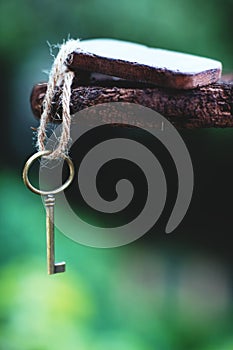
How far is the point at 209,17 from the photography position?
3.49 feet

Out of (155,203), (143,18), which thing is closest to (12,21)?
(143,18)

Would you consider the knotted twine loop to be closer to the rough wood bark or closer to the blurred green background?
the rough wood bark

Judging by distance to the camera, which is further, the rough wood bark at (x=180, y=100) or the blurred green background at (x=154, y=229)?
the blurred green background at (x=154, y=229)

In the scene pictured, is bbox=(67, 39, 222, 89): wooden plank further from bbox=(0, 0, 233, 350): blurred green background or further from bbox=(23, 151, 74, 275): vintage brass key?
bbox=(0, 0, 233, 350): blurred green background

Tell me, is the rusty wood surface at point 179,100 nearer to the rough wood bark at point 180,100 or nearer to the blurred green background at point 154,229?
the rough wood bark at point 180,100

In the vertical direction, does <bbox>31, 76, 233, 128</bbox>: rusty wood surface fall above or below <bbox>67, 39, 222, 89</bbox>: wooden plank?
below

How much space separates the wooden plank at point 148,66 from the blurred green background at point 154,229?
558 mm

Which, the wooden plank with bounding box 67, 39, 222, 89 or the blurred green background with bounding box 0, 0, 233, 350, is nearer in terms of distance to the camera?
the wooden plank with bounding box 67, 39, 222, 89

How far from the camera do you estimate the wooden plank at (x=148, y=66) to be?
412mm

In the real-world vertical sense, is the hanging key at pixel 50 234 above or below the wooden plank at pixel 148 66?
below

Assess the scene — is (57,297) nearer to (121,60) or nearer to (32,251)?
(32,251)

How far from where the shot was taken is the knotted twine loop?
0.43 m

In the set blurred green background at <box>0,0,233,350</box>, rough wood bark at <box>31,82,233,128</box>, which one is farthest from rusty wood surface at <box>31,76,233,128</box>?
blurred green background at <box>0,0,233,350</box>

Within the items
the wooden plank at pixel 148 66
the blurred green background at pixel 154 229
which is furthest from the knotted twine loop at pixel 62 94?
the blurred green background at pixel 154 229
